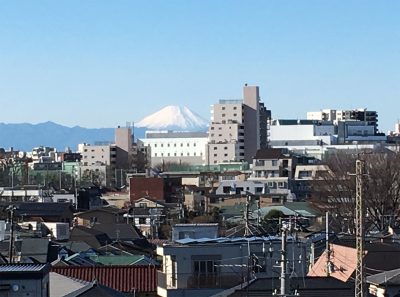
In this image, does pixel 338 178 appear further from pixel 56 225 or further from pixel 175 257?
pixel 175 257

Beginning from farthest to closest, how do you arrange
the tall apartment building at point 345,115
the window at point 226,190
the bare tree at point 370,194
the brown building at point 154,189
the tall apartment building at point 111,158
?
the tall apartment building at point 345,115
the tall apartment building at point 111,158
the brown building at point 154,189
the window at point 226,190
the bare tree at point 370,194

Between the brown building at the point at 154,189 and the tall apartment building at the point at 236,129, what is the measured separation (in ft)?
118

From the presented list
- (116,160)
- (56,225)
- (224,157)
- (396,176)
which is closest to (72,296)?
(56,225)

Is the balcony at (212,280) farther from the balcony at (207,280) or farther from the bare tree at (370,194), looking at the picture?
the bare tree at (370,194)

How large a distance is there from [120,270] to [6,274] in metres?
8.00

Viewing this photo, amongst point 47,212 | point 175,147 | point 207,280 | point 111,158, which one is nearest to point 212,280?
point 207,280

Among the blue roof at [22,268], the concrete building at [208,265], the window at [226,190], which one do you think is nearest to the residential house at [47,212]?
the window at [226,190]

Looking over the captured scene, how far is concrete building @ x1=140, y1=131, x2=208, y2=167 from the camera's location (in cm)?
11956

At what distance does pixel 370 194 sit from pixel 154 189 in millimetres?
23632

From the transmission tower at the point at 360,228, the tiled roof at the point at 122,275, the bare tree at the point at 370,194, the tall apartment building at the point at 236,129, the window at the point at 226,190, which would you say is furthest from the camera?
the tall apartment building at the point at 236,129

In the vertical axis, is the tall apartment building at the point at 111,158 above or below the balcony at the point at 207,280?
above

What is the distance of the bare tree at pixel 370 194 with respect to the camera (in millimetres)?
38406

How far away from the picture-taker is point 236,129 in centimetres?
10294

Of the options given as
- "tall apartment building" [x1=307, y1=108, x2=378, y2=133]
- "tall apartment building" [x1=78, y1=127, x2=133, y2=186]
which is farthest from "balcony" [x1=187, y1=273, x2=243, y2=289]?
"tall apartment building" [x1=307, y1=108, x2=378, y2=133]
